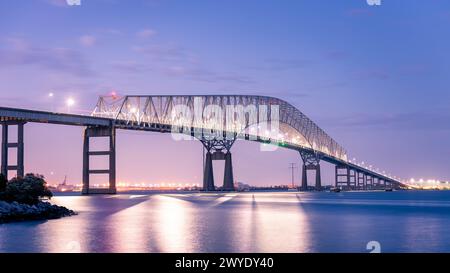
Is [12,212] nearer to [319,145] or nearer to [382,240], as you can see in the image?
[382,240]

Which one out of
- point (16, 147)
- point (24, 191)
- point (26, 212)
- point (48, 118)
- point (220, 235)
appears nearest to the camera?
point (220, 235)

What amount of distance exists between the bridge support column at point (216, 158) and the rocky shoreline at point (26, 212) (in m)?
81.9

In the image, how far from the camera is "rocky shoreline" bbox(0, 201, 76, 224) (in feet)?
139

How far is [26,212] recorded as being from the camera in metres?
44.5

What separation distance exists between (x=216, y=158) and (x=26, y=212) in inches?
3503

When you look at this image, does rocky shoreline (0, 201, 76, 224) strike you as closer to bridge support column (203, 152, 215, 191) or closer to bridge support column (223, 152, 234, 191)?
bridge support column (203, 152, 215, 191)

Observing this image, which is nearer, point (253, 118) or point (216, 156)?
point (216, 156)

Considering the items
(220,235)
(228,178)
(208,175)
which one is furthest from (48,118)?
(220,235)

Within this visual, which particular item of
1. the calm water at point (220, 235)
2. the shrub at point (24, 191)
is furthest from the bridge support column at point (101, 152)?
the calm water at point (220, 235)

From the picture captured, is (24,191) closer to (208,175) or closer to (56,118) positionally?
(56,118)
